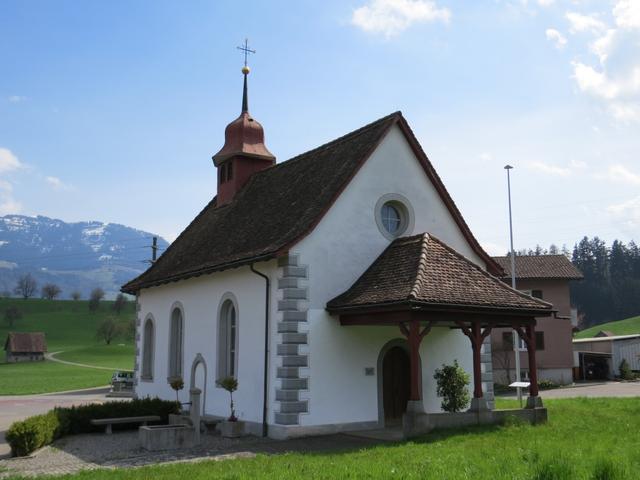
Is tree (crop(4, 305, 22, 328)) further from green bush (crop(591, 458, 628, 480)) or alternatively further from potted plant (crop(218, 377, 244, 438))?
green bush (crop(591, 458, 628, 480))

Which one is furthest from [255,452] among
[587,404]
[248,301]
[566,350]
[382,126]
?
[566,350]

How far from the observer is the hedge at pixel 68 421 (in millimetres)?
15547

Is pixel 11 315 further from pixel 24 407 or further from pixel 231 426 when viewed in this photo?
→ pixel 231 426

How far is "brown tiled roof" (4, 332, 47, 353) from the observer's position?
89.7 metres

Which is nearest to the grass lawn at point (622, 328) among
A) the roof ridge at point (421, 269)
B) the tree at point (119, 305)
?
the tree at point (119, 305)

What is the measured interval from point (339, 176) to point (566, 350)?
34.3 m

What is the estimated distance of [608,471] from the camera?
952 cm

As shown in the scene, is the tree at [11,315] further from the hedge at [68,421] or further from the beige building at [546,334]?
the hedge at [68,421]

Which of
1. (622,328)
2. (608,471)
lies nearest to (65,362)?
(622,328)

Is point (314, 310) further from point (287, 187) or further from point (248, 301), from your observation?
point (287, 187)

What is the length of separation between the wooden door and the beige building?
27.8m

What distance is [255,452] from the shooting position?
15.0 meters

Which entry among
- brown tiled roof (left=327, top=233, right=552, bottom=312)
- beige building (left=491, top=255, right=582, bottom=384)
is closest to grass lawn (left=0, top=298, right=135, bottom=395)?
beige building (left=491, top=255, right=582, bottom=384)

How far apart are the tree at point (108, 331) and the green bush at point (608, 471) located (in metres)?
98.7
